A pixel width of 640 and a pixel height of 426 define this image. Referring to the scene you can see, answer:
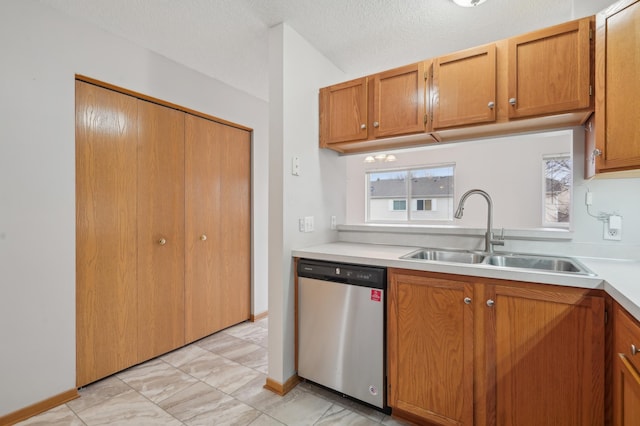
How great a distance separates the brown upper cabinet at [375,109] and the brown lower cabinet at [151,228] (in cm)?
124

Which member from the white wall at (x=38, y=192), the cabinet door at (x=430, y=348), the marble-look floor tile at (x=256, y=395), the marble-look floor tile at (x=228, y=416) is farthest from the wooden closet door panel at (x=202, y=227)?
the cabinet door at (x=430, y=348)

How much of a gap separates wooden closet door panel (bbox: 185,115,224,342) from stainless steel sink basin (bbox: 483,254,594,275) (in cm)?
234

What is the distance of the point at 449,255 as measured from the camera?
205cm

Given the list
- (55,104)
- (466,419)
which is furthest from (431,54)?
(55,104)

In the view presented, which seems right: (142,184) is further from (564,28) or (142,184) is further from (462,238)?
(564,28)

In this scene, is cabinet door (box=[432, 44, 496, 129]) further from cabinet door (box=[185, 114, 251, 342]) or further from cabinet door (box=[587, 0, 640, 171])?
cabinet door (box=[185, 114, 251, 342])

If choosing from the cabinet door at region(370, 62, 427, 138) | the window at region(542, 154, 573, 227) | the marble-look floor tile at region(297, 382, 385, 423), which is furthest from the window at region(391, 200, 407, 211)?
the marble-look floor tile at region(297, 382, 385, 423)

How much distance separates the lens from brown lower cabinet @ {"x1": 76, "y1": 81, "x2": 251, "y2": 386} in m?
2.04

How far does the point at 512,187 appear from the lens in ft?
16.2

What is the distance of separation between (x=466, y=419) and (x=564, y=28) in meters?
2.06

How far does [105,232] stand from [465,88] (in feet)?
8.53

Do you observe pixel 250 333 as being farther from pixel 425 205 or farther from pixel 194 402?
pixel 425 205

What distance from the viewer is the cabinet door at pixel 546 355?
4.05 ft

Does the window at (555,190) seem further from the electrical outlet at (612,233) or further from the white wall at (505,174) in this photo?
the electrical outlet at (612,233)
